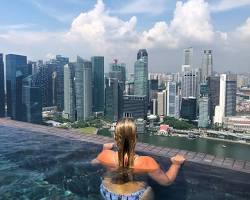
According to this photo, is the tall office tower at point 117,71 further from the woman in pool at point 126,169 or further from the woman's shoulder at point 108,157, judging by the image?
the woman in pool at point 126,169

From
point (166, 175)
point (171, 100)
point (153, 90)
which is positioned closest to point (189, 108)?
point (171, 100)

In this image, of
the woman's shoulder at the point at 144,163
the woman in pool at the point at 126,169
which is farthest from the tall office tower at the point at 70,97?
the woman's shoulder at the point at 144,163

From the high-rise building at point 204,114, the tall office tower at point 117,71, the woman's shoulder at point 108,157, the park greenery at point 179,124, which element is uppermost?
the tall office tower at point 117,71

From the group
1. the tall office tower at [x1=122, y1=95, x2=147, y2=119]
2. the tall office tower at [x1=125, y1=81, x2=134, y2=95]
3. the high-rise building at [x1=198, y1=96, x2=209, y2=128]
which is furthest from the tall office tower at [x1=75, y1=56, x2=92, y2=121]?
the high-rise building at [x1=198, y1=96, x2=209, y2=128]

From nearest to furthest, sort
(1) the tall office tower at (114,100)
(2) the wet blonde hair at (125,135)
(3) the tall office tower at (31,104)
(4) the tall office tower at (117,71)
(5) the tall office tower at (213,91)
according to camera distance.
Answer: (2) the wet blonde hair at (125,135)
(3) the tall office tower at (31,104)
(1) the tall office tower at (114,100)
(5) the tall office tower at (213,91)
(4) the tall office tower at (117,71)

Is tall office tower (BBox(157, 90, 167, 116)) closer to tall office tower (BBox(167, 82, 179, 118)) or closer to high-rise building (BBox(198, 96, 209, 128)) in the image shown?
tall office tower (BBox(167, 82, 179, 118))

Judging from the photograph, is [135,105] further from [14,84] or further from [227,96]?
[14,84]

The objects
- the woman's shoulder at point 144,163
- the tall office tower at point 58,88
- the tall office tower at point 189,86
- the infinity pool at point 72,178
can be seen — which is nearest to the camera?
the woman's shoulder at point 144,163
